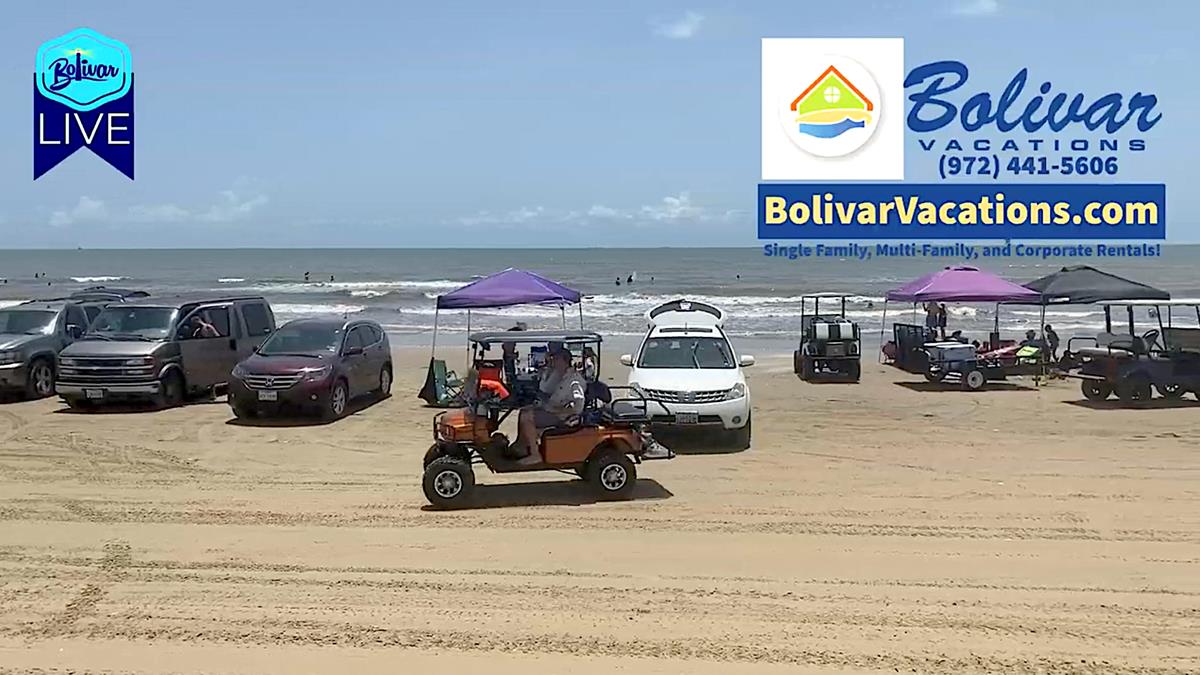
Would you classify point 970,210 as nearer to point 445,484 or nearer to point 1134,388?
point 1134,388

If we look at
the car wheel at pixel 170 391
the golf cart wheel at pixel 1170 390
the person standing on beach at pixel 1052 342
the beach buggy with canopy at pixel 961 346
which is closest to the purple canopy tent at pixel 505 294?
the car wheel at pixel 170 391

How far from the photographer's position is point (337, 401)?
14.8 meters

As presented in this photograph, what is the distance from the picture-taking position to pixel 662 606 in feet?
20.4

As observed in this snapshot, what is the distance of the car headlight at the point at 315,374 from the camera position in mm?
14320

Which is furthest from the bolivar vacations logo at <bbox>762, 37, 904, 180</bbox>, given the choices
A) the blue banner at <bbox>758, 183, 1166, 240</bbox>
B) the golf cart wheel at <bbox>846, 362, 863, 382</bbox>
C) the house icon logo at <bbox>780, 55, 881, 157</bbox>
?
the golf cart wheel at <bbox>846, 362, 863, 382</bbox>

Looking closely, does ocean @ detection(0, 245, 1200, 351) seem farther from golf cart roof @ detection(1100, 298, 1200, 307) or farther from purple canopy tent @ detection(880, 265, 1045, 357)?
golf cart roof @ detection(1100, 298, 1200, 307)

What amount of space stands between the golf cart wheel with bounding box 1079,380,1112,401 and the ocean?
9686mm

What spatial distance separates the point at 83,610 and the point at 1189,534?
7.87m

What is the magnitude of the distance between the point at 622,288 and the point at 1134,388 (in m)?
47.3

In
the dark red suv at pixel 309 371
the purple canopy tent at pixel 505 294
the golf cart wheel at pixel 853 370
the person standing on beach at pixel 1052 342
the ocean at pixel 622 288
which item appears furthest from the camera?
the ocean at pixel 622 288

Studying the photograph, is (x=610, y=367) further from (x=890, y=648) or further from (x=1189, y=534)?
(x=890, y=648)

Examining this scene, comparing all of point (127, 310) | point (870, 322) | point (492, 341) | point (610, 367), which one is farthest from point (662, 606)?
point (870, 322)

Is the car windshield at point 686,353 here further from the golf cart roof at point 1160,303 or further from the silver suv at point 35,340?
the silver suv at point 35,340

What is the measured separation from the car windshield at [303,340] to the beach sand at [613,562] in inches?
106
